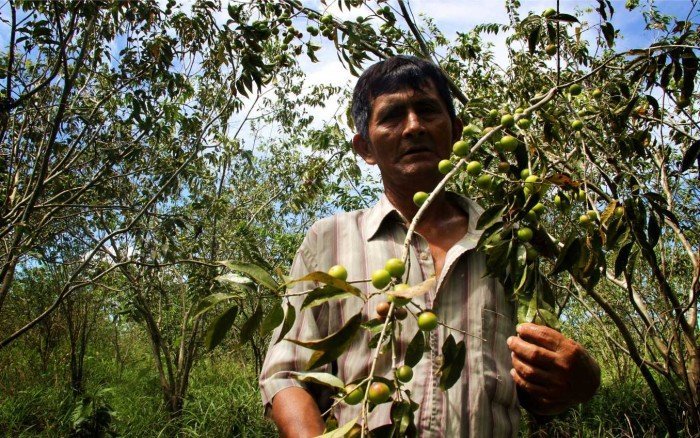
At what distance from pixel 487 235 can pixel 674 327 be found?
226cm

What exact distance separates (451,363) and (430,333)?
477 millimetres

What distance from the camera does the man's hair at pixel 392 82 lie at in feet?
5.09

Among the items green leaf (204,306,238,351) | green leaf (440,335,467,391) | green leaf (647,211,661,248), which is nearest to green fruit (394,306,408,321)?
green leaf (440,335,467,391)

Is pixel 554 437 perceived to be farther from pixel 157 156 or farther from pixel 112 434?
pixel 157 156

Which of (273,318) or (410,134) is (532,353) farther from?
(410,134)

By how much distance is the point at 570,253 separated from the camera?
3.29ft

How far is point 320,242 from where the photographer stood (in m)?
1.46

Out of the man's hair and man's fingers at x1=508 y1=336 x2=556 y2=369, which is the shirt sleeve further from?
the man's hair

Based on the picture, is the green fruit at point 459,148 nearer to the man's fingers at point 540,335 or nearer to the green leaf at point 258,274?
the man's fingers at point 540,335

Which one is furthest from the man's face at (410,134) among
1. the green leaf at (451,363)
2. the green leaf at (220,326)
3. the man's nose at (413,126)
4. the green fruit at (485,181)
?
the green leaf at (220,326)

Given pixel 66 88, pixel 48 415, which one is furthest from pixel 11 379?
pixel 66 88

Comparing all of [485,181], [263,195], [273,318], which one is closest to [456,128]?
[485,181]

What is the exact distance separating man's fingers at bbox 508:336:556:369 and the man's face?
64 cm

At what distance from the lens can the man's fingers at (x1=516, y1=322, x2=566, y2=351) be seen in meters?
0.89
